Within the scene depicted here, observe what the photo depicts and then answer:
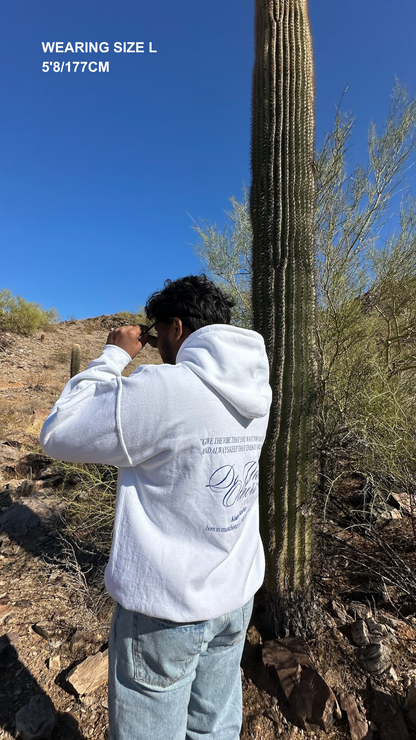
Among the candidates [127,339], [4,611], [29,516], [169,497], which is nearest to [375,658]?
[169,497]

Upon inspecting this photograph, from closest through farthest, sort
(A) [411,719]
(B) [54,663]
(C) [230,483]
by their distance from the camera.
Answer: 1. (C) [230,483]
2. (A) [411,719]
3. (B) [54,663]

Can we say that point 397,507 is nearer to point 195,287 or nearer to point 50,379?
point 195,287

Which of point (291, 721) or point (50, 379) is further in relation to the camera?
point (50, 379)

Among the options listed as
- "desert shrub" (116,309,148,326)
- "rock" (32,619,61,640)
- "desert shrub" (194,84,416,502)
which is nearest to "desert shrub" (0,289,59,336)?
"desert shrub" (116,309,148,326)

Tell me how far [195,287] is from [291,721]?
78.3 inches

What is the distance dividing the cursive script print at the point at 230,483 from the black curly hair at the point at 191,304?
1.38 feet

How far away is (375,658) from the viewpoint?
194cm

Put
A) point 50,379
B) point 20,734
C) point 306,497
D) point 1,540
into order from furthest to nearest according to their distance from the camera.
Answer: point 50,379 → point 1,540 → point 306,497 → point 20,734

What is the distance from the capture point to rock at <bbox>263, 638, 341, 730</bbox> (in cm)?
172

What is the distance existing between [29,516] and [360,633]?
2.70 m

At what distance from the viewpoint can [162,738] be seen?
0.95 m

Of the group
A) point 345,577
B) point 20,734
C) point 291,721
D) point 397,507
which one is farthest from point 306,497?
point 20,734

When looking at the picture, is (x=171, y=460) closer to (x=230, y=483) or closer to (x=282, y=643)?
(x=230, y=483)

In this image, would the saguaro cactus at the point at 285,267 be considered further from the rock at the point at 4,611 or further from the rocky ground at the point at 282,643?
the rock at the point at 4,611
